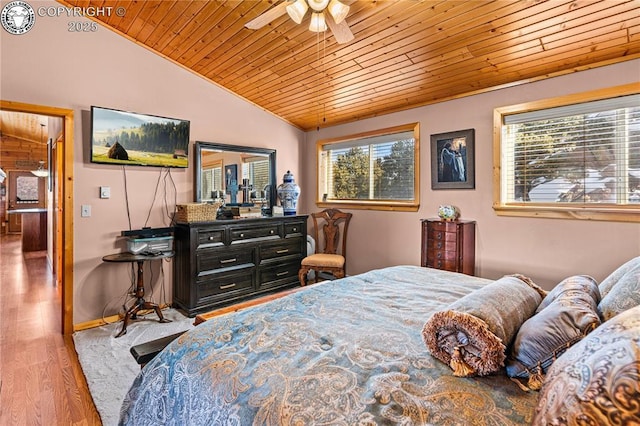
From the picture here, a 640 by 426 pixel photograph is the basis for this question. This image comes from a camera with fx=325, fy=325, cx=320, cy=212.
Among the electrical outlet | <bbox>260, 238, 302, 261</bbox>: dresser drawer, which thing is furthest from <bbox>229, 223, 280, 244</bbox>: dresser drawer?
the electrical outlet

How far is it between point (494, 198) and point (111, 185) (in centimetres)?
400

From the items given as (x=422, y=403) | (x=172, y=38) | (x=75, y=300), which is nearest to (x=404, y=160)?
(x=172, y=38)

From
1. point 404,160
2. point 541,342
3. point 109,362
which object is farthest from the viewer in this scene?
point 404,160

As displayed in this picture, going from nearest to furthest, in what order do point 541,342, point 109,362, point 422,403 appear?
point 422,403 → point 541,342 → point 109,362

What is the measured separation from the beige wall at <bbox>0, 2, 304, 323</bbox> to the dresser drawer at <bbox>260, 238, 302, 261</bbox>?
3.70 feet

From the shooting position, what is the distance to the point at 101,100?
131 inches

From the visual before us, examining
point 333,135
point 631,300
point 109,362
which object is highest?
point 333,135

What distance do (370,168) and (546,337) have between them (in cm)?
375

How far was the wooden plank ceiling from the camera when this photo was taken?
2408mm

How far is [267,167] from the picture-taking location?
15.6ft

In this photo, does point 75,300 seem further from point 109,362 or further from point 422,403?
Answer: point 422,403

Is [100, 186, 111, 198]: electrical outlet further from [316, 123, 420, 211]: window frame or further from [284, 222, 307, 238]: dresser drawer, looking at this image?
[316, 123, 420, 211]: window frame

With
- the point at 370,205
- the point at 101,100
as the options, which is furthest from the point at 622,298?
the point at 101,100
